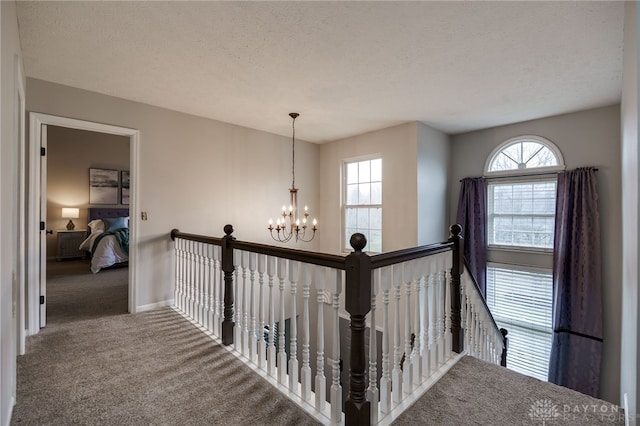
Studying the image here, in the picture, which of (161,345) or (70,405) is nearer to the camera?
(70,405)

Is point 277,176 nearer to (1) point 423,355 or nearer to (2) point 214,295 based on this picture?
(2) point 214,295

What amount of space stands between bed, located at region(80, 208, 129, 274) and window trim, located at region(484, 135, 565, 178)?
657 centimetres

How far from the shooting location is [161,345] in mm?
2457

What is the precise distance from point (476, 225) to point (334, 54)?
10.7 ft

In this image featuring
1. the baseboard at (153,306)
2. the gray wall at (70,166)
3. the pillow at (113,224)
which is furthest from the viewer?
the gray wall at (70,166)

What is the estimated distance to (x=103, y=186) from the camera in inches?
274

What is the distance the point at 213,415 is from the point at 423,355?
1348 mm

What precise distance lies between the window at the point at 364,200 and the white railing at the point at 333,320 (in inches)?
86.0

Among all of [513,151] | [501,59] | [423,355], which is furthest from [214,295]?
[513,151]

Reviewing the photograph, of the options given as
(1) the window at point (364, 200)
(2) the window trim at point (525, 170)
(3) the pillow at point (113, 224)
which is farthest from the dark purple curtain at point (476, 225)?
(3) the pillow at point (113, 224)

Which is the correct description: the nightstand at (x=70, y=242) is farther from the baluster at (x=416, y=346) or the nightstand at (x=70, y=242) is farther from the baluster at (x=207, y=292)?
the baluster at (x=416, y=346)

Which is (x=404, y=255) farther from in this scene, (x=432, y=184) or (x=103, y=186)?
(x=103, y=186)

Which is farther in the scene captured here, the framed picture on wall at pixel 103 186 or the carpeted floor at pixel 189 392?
the framed picture on wall at pixel 103 186

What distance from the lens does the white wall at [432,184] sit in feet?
13.6
